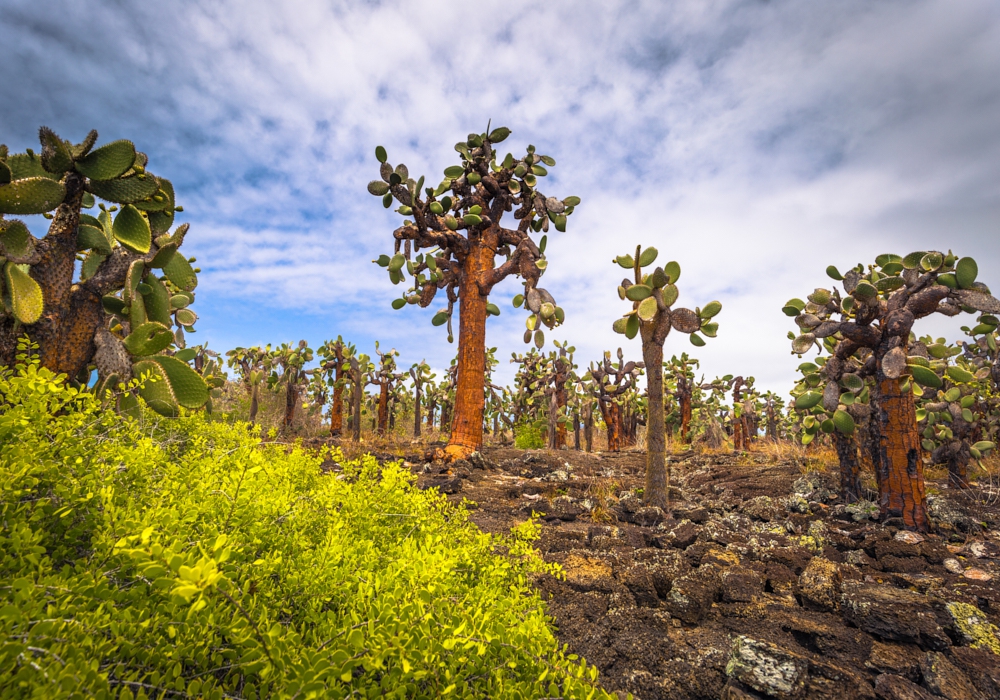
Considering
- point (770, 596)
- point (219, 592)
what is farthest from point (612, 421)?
point (219, 592)

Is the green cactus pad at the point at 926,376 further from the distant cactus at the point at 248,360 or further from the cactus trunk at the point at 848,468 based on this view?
the distant cactus at the point at 248,360

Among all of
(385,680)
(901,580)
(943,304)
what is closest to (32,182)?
(385,680)

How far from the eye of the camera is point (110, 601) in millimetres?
1573

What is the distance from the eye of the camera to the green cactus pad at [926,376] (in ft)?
18.9

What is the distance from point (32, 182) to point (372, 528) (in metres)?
3.49

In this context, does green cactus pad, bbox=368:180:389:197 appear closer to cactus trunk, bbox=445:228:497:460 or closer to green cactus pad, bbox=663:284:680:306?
cactus trunk, bbox=445:228:497:460

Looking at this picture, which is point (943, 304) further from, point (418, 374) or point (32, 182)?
point (418, 374)

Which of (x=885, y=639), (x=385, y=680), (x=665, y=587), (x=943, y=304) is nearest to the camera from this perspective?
(x=385, y=680)

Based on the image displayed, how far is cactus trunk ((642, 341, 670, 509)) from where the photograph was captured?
638 centimetres

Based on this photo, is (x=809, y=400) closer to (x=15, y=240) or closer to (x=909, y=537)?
(x=909, y=537)

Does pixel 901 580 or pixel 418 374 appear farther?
pixel 418 374

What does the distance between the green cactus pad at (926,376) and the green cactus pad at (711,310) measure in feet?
8.10

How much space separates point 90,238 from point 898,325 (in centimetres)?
903

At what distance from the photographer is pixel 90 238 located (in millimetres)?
3926
